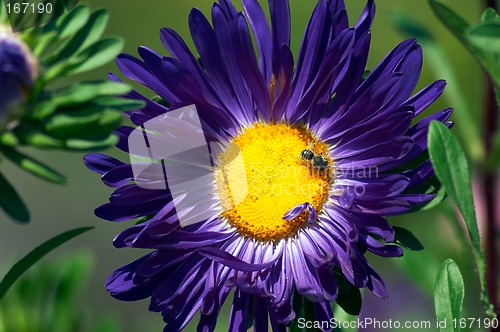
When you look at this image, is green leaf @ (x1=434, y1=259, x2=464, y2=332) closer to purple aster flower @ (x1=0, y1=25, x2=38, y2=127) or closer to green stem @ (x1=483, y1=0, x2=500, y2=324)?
green stem @ (x1=483, y1=0, x2=500, y2=324)

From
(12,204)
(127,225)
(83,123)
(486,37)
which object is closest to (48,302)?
(12,204)

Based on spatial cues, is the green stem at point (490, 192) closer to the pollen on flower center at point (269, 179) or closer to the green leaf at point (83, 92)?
the pollen on flower center at point (269, 179)

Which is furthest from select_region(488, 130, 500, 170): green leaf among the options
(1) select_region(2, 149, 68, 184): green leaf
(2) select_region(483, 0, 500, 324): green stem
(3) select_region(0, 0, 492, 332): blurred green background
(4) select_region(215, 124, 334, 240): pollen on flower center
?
(1) select_region(2, 149, 68, 184): green leaf

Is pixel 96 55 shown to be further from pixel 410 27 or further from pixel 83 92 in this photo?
pixel 410 27

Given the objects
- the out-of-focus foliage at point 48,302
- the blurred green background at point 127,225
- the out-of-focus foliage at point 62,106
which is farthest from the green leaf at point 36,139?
the blurred green background at point 127,225

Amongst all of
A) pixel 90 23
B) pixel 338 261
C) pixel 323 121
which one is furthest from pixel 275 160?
pixel 90 23

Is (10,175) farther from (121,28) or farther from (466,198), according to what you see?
(466,198)
